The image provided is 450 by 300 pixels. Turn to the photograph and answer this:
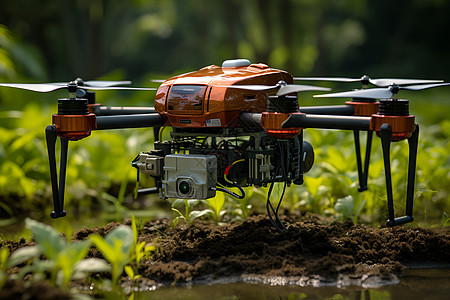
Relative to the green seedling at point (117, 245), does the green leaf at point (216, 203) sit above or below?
below

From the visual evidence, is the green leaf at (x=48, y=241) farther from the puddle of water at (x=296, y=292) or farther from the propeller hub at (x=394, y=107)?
the propeller hub at (x=394, y=107)

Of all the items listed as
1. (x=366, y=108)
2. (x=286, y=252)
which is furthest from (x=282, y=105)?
(x=366, y=108)

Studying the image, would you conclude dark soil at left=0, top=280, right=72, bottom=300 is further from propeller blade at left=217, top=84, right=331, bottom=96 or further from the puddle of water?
propeller blade at left=217, top=84, right=331, bottom=96

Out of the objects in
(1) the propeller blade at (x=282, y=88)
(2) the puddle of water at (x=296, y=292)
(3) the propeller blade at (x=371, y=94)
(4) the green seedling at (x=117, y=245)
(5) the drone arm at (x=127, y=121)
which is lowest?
(2) the puddle of water at (x=296, y=292)

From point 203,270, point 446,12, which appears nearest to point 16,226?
point 203,270

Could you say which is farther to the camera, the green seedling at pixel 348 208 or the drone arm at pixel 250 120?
the green seedling at pixel 348 208

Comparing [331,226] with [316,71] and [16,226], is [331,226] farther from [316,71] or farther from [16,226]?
[316,71]

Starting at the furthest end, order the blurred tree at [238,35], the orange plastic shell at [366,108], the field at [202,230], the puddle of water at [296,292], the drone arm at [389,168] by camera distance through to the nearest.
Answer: the blurred tree at [238,35], the orange plastic shell at [366,108], the drone arm at [389,168], the puddle of water at [296,292], the field at [202,230]

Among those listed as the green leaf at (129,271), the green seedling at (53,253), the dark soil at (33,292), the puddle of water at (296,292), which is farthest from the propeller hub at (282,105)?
the dark soil at (33,292)

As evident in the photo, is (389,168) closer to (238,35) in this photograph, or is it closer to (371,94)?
(371,94)
